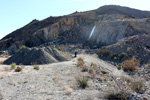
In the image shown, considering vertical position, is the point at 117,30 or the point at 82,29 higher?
the point at 82,29

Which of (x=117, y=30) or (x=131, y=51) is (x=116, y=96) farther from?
(x=117, y=30)

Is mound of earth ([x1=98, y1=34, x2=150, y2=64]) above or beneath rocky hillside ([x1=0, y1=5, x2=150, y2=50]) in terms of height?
beneath

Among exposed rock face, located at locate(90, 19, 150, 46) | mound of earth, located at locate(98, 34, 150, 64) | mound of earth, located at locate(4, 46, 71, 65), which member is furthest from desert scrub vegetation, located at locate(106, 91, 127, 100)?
exposed rock face, located at locate(90, 19, 150, 46)

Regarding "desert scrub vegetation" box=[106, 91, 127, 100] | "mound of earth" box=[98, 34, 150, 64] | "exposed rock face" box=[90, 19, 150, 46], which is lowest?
"mound of earth" box=[98, 34, 150, 64]

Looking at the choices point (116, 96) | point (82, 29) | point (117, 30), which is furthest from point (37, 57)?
point (82, 29)

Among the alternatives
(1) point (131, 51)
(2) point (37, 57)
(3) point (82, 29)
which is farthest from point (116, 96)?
(3) point (82, 29)

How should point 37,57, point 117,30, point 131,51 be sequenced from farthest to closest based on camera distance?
point 117,30 → point 131,51 → point 37,57

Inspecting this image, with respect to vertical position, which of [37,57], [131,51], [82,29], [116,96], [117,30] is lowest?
[131,51]

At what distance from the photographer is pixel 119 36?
3719 centimetres

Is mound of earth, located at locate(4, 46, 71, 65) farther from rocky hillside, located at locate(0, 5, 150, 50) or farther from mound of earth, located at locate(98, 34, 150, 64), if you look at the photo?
rocky hillside, located at locate(0, 5, 150, 50)

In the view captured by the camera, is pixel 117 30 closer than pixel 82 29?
Yes

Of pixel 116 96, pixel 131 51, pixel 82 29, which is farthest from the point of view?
pixel 82 29

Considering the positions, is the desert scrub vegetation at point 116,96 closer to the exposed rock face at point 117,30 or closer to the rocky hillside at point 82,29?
the exposed rock face at point 117,30

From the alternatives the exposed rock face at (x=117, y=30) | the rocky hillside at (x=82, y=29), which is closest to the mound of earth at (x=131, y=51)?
the exposed rock face at (x=117, y=30)
